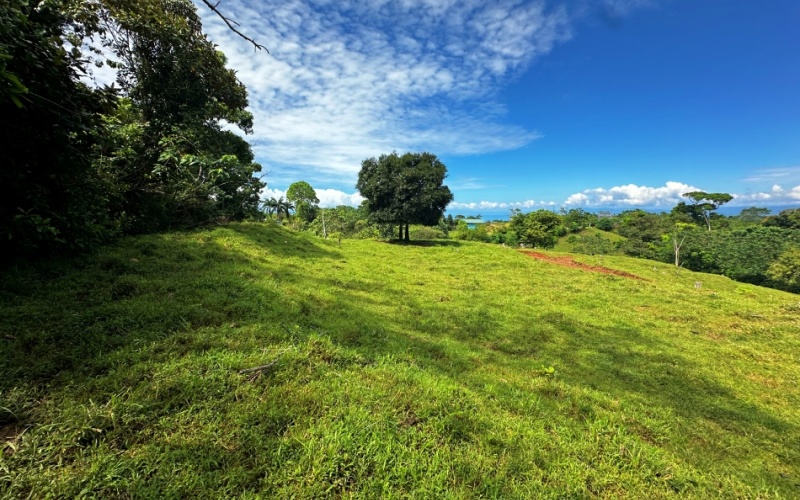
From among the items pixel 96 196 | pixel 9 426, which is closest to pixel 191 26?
pixel 96 196

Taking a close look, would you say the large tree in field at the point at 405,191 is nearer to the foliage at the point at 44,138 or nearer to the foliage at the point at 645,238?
the foliage at the point at 44,138

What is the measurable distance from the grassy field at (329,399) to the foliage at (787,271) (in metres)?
42.8

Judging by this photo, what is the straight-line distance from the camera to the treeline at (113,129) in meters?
4.40

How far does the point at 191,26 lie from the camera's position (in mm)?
12328

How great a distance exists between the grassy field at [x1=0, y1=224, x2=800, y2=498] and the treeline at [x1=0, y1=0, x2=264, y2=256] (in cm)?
111

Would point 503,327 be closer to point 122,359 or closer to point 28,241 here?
point 122,359

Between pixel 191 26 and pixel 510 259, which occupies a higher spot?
pixel 191 26

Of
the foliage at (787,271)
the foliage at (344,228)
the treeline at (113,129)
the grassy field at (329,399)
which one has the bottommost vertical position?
the foliage at (787,271)

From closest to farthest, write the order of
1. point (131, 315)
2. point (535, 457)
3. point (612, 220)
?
point (535, 457) → point (131, 315) → point (612, 220)

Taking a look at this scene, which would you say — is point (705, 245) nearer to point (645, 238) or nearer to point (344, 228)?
point (645, 238)

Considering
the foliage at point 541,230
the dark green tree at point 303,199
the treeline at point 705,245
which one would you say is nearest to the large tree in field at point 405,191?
the foliage at point 541,230

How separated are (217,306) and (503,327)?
23.1 feet

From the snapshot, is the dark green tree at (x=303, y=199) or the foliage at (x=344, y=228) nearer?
the foliage at (x=344, y=228)

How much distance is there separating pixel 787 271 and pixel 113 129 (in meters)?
59.3
